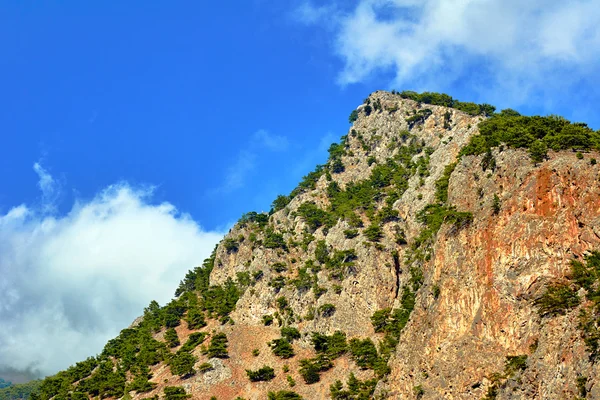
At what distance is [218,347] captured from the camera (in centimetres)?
10525

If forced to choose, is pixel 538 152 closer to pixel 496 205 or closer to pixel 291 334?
pixel 496 205

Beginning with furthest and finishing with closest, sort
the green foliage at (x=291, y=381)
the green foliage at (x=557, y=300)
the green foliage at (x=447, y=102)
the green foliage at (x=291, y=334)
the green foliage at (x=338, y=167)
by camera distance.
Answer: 1. the green foliage at (x=338, y=167)
2. the green foliage at (x=447, y=102)
3. the green foliage at (x=291, y=334)
4. the green foliage at (x=291, y=381)
5. the green foliage at (x=557, y=300)

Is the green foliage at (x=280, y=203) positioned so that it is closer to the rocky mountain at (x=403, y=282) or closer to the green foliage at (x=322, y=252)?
the rocky mountain at (x=403, y=282)

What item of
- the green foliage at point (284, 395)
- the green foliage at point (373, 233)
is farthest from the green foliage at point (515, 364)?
the green foliage at point (373, 233)

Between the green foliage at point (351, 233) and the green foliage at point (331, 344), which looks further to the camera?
the green foliage at point (351, 233)

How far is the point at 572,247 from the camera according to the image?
206ft

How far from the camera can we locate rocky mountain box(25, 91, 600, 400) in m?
62.2

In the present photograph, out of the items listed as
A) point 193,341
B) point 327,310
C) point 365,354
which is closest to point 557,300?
point 365,354

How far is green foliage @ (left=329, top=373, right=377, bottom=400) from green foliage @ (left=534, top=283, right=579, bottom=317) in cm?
3158

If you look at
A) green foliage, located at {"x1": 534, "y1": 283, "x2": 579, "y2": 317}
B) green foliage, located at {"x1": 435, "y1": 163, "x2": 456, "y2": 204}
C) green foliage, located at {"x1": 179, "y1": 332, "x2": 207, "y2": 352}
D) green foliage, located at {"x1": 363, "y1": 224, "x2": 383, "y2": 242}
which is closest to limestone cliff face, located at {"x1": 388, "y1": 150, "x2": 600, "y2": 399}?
green foliage, located at {"x1": 534, "y1": 283, "x2": 579, "y2": 317}

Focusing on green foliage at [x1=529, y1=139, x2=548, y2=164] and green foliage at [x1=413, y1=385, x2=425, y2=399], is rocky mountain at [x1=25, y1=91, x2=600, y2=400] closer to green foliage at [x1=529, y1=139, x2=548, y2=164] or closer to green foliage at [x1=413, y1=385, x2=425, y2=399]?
green foliage at [x1=529, y1=139, x2=548, y2=164]

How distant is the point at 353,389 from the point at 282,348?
20.8 metres

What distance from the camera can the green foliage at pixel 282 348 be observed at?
102 meters

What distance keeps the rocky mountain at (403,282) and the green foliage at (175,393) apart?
254 millimetres
